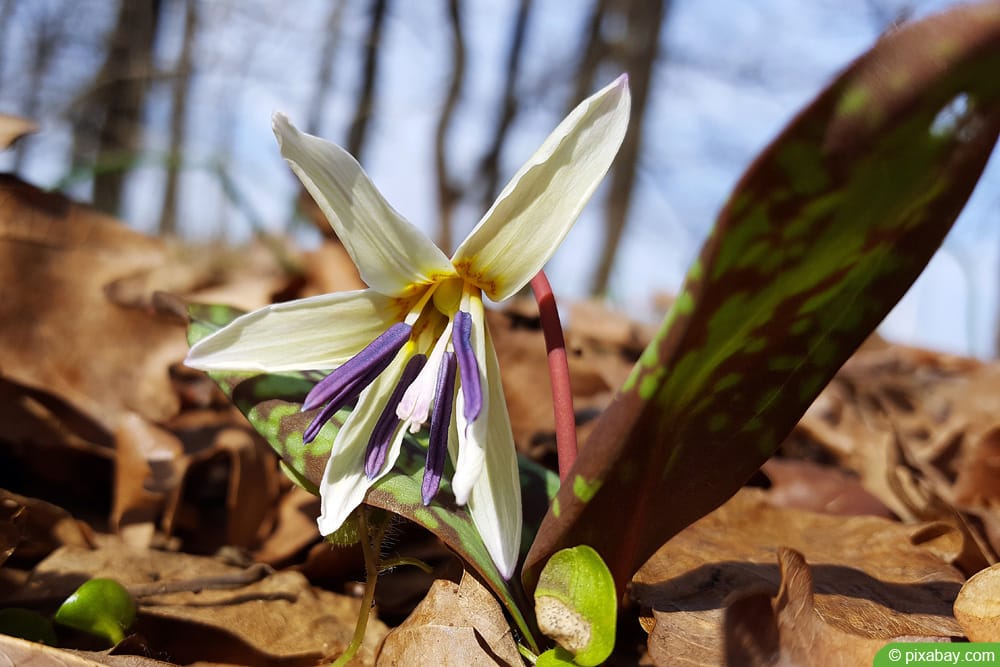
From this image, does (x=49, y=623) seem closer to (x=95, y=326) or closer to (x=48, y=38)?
(x=95, y=326)

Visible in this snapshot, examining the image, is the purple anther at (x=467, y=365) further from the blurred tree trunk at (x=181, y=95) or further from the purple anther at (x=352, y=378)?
the blurred tree trunk at (x=181, y=95)

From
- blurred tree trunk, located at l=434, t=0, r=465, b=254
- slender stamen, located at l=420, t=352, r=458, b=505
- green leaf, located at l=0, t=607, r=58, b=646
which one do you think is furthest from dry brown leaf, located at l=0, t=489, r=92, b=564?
blurred tree trunk, located at l=434, t=0, r=465, b=254

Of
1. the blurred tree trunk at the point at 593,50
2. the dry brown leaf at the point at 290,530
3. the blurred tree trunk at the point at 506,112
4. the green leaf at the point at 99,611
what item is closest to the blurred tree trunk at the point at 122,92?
the blurred tree trunk at the point at 506,112

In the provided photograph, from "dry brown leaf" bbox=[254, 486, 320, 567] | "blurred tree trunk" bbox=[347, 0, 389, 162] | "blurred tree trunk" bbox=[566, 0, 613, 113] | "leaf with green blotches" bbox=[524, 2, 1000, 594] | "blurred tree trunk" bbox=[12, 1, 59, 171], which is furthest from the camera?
"blurred tree trunk" bbox=[12, 1, 59, 171]

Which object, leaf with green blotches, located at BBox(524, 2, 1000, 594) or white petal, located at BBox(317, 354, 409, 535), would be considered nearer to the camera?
leaf with green blotches, located at BBox(524, 2, 1000, 594)

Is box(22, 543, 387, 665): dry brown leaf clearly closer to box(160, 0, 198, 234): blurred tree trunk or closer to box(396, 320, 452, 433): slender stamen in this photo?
box(396, 320, 452, 433): slender stamen

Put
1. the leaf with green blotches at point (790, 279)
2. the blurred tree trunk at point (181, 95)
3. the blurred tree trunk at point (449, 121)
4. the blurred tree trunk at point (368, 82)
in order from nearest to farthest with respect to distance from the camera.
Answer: the leaf with green blotches at point (790, 279) < the blurred tree trunk at point (449, 121) < the blurred tree trunk at point (181, 95) < the blurred tree trunk at point (368, 82)

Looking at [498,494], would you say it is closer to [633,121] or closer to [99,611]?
[99,611]

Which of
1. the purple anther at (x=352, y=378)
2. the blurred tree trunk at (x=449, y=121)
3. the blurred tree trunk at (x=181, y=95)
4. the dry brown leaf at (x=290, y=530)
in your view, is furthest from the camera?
the blurred tree trunk at (x=181, y=95)
